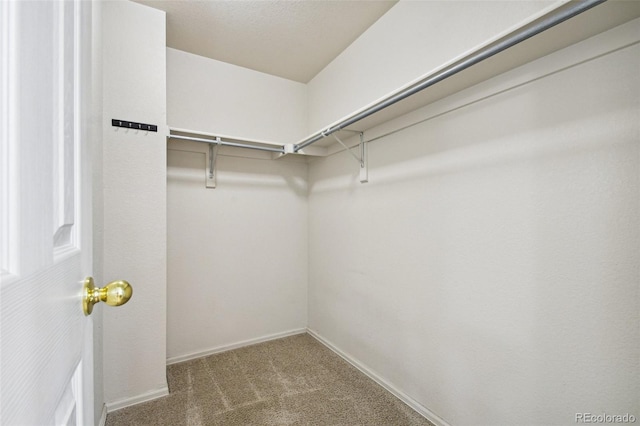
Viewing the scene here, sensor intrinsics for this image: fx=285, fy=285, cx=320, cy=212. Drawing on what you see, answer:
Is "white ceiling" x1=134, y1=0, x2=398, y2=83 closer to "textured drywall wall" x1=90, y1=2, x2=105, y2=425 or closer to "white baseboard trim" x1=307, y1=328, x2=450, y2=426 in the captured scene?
"textured drywall wall" x1=90, y1=2, x2=105, y2=425

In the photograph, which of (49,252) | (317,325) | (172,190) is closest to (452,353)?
(317,325)

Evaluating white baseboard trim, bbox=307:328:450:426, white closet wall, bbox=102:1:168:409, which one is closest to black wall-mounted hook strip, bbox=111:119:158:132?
white closet wall, bbox=102:1:168:409

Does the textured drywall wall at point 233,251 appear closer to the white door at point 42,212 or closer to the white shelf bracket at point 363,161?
the white shelf bracket at point 363,161

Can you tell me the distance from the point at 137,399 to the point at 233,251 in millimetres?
1238

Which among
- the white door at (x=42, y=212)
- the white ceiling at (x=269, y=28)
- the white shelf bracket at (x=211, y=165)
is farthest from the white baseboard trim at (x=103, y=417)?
the white ceiling at (x=269, y=28)

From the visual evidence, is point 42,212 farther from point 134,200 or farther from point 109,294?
point 134,200

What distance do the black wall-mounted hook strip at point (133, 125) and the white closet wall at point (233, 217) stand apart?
452 mm

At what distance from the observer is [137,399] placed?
1.87 meters

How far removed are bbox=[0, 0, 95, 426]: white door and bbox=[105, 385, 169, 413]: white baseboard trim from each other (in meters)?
1.69

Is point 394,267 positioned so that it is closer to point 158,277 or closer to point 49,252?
point 158,277

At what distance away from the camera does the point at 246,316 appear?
272cm

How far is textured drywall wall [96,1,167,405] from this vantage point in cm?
180

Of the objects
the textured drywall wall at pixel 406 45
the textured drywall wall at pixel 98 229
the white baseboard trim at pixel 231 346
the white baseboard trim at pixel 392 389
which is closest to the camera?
the textured drywall wall at pixel 406 45

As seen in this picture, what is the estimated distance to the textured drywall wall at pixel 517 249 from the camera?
106cm
